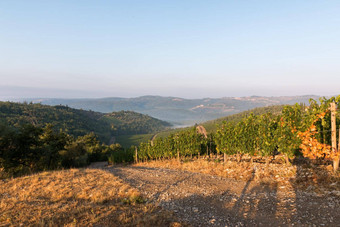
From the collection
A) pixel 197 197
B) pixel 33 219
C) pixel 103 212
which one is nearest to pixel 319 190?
pixel 197 197

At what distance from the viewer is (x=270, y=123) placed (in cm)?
1241

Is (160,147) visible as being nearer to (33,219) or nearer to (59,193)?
(59,193)

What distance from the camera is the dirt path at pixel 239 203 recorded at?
5.61m

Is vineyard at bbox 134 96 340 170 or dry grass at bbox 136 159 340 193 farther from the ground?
vineyard at bbox 134 96 340 170

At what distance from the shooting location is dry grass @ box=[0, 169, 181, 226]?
5.25m

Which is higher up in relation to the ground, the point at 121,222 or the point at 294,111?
the point at 294,111

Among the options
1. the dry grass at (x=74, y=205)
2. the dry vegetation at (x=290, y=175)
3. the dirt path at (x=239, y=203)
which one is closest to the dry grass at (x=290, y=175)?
the dry vegetation at (x=290, y=175)

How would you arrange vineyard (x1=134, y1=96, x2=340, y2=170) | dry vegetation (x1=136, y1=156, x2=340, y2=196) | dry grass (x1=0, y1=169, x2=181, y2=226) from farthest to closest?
vineyard (x1=134, y1=96, x2=340, y2=170), dry vegetation (x1=136, y1=156, x2=340, y2=196), dry grass (x1=0, y1=169, x2=181, y2=226)

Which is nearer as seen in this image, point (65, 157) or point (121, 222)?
point (121, 222)

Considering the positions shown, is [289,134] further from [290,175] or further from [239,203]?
[239,203]

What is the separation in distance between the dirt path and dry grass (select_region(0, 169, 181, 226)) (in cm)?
93

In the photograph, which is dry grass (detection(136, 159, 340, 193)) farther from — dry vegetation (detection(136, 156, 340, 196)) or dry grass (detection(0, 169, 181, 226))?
dry grass (detection(0, 169, 181, 226))

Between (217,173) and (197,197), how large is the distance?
4.74m

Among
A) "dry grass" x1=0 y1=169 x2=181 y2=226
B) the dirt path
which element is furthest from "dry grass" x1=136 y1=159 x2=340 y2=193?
"dry grass" x1=0 y1=169 x2=181 y2=226
